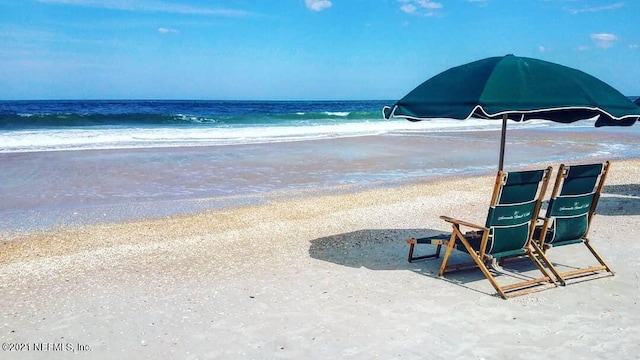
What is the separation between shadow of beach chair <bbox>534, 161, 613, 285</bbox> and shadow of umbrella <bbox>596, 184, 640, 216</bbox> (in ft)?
9.92

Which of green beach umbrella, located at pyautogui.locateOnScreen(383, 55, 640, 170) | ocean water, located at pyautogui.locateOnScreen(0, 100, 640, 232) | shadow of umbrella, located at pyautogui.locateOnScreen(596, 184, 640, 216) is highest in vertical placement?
green beach umbrella, located at pyautogui.locateOnScreen(383, 55, 640, 170)

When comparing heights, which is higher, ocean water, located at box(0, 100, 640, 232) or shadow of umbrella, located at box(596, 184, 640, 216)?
shadow of umbrella, located at box(596, 184, 640, 216)

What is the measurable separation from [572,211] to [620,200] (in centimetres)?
438

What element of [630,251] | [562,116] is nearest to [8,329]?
[562,116]

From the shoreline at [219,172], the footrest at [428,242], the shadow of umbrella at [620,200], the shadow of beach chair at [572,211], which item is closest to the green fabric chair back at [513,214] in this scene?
the shadow of beach chair at [572,211]

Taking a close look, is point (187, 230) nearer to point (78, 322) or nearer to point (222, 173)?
point (78, 322)

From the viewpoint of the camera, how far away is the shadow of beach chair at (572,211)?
518 cm

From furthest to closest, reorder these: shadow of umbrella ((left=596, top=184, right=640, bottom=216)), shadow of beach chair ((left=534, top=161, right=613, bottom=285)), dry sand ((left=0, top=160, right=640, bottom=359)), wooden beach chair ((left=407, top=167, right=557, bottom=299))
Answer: shadow of umbrella ((left=596, top=184, right=640, bottom=216)), shadow of beach chair ((left=534, top=161, right=613, bottom=285)), wooden beach chair ((left=407, top=167, right=557, bottom=299)), dry sand ((left=0, top=160, right=640, bottom=359))

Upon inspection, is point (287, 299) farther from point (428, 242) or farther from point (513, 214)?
point (513, 214)

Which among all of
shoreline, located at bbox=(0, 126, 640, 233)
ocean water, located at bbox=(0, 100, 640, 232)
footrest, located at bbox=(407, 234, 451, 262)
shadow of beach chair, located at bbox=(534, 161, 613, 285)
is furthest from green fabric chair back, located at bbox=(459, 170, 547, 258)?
shoreline, located at bbox=(0, 126, 640, 233)

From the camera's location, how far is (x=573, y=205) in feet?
17.3

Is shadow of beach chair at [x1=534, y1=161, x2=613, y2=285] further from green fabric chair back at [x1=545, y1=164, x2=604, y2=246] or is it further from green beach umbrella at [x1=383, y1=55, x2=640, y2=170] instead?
green beach umbrella at [x1=383, y1=55, x2=640, y2=170]

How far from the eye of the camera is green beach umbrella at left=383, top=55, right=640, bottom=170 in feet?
15.0

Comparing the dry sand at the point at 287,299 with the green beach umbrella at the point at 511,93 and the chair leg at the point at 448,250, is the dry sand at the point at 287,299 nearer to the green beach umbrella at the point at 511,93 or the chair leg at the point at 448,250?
the chair leg at the point at 448,250
